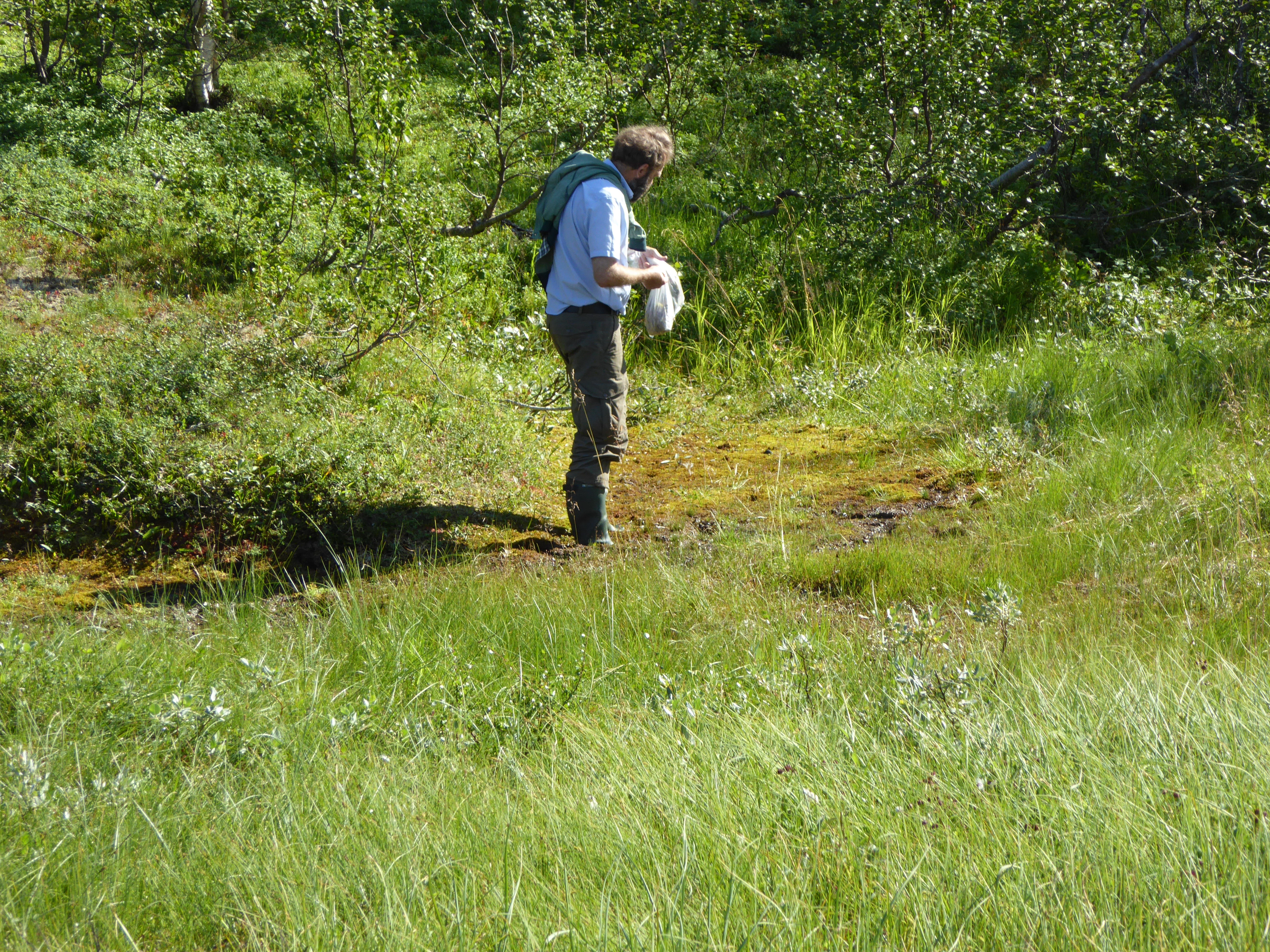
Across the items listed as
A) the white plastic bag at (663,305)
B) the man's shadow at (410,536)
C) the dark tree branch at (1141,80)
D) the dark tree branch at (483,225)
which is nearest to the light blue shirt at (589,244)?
the white plastic bag at (663,305)

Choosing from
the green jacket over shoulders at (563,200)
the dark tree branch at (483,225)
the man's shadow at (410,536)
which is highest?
the dark tree branch at (483,225)

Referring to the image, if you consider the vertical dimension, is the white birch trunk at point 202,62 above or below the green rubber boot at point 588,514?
above

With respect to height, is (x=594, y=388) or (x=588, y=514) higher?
(x=594, y=388)

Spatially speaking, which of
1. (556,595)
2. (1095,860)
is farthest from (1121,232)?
(1095,860)

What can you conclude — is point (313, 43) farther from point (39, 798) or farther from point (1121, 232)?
point (1121, 232)

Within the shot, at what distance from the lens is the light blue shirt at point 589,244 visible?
180 inches

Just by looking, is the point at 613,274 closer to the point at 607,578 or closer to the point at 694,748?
the point at 607,578

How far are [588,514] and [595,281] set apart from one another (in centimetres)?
123

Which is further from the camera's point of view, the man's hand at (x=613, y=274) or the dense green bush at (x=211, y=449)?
the dense green bush at (x=211, y=449)

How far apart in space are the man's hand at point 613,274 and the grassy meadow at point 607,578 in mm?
1338

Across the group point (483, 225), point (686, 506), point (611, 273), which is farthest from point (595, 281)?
point (483, 225)

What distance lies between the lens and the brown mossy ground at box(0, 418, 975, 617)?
4926mm

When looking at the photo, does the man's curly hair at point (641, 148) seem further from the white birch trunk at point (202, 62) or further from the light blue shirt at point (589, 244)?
the white birch trunk at point (202, 62)

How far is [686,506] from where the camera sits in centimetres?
591
